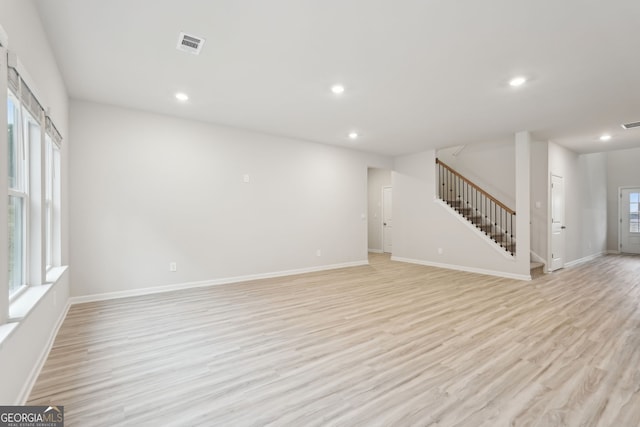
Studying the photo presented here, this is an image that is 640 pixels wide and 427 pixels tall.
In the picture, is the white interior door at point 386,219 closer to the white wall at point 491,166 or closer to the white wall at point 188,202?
the white wall at point 491,166

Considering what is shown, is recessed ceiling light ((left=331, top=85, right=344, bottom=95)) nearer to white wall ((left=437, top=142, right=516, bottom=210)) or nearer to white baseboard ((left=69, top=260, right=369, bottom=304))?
white baseboard ((left=69, top=260, right=369, bottom=304))

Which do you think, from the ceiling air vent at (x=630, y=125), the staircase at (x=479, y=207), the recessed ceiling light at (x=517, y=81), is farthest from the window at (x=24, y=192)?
the ceiling air vent at (x=630, y=125)

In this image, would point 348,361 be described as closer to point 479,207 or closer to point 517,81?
point 517,81

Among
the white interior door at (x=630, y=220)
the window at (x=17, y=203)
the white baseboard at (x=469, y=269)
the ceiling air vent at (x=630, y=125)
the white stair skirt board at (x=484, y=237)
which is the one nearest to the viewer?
the window at (x=17, y=203)

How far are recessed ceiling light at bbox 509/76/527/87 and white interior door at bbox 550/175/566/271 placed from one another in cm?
399

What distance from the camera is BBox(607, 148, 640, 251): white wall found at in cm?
924

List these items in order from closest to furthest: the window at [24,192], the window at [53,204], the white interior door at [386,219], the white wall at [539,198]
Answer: the window at [24,192], the window at [53,204], the white wall at [539,198], the white interior door at [386,219]

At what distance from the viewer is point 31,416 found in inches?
70.2

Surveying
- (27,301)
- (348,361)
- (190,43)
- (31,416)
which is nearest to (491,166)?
(348,361)

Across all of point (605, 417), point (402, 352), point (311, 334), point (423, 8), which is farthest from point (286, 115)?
point (605, 417)

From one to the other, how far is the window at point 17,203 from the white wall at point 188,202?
1.91 meters

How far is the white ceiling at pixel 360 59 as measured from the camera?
236cm

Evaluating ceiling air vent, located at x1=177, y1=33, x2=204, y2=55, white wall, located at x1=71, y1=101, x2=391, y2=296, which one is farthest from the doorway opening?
ceiling air vent, located at x1=177, y1=33, x2=204, y2=55

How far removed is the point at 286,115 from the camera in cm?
480
